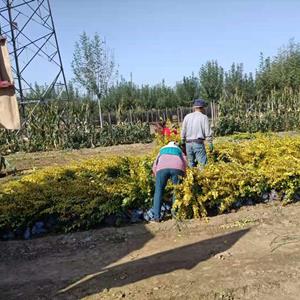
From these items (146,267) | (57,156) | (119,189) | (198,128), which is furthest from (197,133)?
(57,156)

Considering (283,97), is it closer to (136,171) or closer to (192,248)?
(136,171)

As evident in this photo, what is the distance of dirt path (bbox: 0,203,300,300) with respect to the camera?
4520 millimetres

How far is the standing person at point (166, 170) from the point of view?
6.91m

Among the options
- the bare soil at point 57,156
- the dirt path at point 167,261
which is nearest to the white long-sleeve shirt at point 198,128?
the dirt path at point 167,261

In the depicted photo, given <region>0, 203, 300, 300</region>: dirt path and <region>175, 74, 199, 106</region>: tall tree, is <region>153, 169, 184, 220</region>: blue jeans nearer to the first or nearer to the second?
<region>0, 203, 300, 300</region>: dirt path

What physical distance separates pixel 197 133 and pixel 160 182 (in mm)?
2078

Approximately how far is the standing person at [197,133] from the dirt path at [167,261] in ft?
6.33

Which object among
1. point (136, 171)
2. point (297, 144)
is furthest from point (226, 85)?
point (136, 171)

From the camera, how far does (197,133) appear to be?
342 inches

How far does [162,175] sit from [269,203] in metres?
1.99

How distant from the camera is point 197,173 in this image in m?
7.18

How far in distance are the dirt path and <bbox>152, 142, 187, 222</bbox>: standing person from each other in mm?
383

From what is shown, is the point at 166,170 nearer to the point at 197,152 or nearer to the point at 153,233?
the point at 153,233

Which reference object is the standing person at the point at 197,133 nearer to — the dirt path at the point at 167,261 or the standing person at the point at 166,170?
the standing person at the point at 166,170
